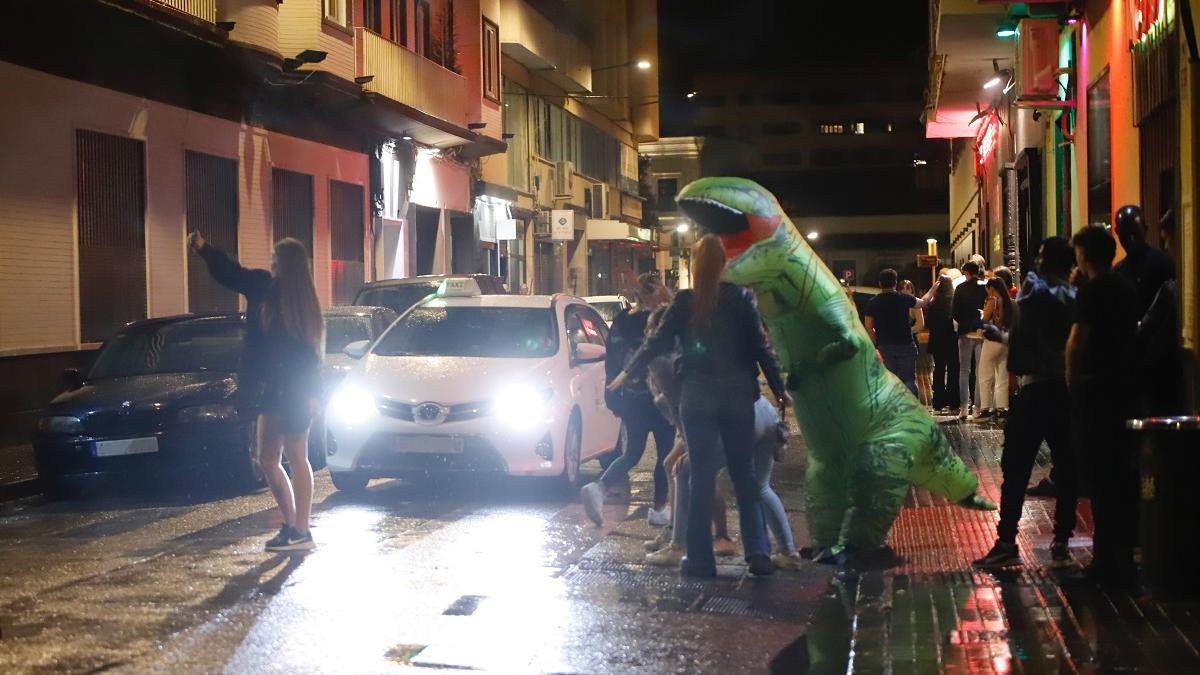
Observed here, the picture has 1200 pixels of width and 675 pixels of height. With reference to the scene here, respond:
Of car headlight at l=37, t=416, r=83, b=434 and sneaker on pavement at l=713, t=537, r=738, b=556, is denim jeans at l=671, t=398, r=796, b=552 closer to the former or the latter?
sneaker on pavement at l=713, t=537, r=738, b=556

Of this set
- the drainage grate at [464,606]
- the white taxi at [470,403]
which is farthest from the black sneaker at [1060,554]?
the white taxi at [470,403]

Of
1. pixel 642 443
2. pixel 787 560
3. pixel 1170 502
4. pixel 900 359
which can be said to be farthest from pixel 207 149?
pixel 1170 502

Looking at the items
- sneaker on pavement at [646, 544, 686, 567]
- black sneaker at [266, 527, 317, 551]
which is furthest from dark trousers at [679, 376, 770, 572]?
black sneaker at [266, 527, 317, 551]

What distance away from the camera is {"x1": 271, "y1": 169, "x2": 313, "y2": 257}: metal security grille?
80.0 feet

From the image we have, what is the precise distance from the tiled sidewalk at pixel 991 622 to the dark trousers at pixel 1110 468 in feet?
0.70

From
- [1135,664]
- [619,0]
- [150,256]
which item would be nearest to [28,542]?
[1135,664]

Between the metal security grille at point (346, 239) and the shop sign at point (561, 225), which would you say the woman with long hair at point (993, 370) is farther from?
the shop sign at point (561, 225)

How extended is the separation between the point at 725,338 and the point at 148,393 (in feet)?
20.0

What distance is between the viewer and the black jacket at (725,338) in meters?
7.79

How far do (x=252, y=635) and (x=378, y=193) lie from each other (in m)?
22.2

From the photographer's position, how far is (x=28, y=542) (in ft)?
32.2

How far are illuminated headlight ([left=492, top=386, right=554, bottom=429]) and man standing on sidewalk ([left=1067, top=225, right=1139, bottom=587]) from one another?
15.6 ft

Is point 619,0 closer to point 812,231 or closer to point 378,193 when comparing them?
point 378,193

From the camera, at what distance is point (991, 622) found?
689cm
